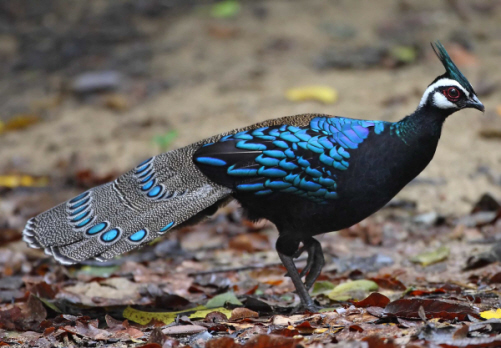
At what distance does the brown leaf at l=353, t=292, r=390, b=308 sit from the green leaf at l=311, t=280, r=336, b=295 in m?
0.94

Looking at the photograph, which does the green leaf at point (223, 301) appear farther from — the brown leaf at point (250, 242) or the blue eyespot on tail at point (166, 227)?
the brown leaf at point (250, 242)

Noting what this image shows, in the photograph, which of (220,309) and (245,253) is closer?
(220,309)

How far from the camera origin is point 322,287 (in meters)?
Answer: 4.76

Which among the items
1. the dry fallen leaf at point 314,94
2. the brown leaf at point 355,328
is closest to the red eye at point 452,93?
the brown leaf at point 355,328

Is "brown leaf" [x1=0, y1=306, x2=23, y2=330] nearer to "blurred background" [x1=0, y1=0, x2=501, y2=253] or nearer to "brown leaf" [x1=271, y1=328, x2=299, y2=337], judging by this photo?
"brown leaf" [x1=271, y1=328, x2=299, y2=337]

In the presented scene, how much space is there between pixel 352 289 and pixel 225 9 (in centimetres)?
708

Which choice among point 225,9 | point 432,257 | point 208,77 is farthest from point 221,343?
point 225,9

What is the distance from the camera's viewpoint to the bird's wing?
3.95 metres

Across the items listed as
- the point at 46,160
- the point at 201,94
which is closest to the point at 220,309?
the point at 46,160

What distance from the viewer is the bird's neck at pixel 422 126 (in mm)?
3959

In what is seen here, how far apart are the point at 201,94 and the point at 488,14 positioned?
184 inches

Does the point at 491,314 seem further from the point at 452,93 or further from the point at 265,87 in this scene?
the point at 265,87

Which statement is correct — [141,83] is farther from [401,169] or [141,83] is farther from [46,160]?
[401,169]

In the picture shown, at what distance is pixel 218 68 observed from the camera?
9867 mm
